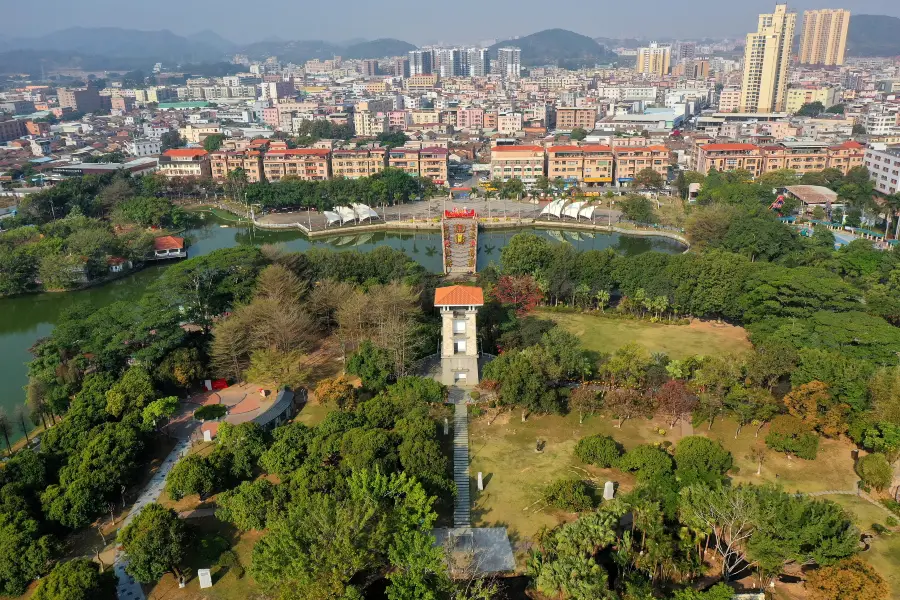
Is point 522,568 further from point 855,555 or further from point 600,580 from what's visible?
point 855,555

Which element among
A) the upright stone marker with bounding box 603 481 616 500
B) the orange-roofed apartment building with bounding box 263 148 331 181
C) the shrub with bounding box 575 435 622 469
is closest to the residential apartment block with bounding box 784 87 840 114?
the orange-roofed apartment building with bounding box 263 148 331 181

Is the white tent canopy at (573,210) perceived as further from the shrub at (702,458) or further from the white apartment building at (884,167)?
the shrub at (702,458)

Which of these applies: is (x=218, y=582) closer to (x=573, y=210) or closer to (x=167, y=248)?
(x=167, y=248)

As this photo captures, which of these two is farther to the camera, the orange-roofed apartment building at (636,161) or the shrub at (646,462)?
the orange-roofed apartment building at (636,161)

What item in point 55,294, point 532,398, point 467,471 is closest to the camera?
point 467,471

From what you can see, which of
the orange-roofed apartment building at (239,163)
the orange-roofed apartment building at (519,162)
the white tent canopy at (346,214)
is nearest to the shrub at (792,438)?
the white tent canopy at (346,214)

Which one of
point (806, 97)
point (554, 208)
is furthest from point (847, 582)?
point (806, 97)

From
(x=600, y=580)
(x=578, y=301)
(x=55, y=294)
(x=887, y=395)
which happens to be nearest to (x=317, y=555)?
(x=600, y=580)
